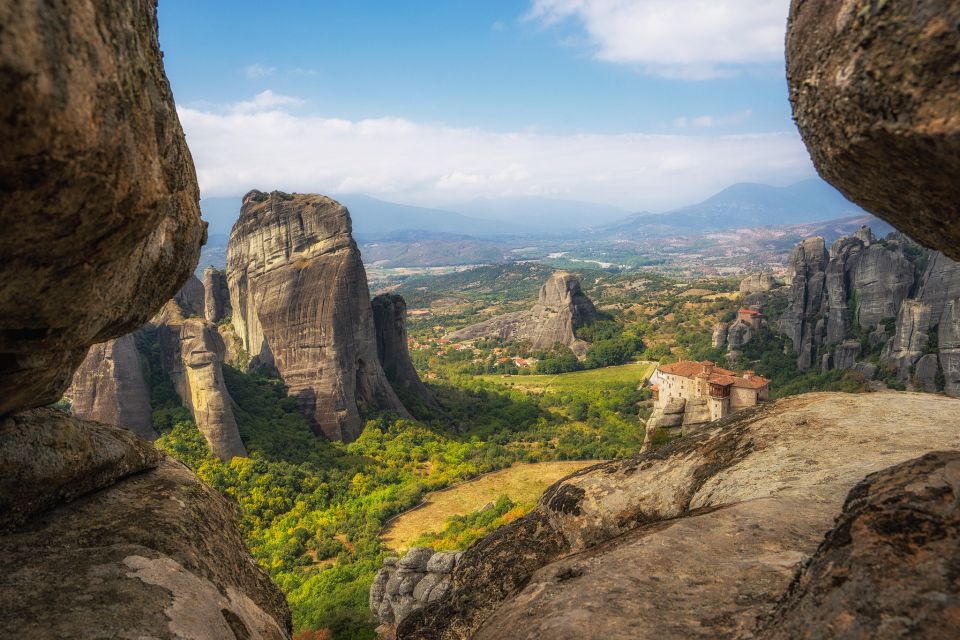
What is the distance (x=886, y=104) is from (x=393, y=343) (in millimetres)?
38854

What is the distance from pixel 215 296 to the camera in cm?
4266

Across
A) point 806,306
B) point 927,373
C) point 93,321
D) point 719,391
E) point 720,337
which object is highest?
point 93,321

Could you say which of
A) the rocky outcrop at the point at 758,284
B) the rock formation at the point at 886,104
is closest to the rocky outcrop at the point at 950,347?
the rock formation at the point at 886,104

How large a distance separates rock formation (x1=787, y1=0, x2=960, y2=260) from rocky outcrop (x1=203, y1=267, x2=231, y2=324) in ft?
146

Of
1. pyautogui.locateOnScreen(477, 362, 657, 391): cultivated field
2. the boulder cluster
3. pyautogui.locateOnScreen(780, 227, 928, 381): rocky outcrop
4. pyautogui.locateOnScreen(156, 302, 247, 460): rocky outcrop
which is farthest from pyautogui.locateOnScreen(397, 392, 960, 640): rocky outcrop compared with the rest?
pyautogui.locateOnScreen(477, 362, 657, 391): cultivated field

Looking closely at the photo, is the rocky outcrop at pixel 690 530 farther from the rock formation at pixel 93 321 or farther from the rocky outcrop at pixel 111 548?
the rock formation at pixel 93 321

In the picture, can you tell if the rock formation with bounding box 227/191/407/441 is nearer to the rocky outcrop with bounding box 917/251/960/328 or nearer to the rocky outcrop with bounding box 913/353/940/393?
the rocky outcrop with bounding box 913/353/940/393

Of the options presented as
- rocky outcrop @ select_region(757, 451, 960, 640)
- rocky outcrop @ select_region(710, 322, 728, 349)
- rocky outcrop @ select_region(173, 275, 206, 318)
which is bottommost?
rocky outcrop @ select_region(710, 322, 728, 349)

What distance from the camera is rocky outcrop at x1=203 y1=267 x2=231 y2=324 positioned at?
42594 millimetres

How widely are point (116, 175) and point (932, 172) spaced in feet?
15.7

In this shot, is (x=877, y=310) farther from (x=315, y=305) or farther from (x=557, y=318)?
(x=315, y=305)

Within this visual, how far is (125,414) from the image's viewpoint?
1094 inches

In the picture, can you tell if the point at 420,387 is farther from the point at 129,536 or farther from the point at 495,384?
the point at 129,536

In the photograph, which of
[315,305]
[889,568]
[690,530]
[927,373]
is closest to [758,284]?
[927,373]
